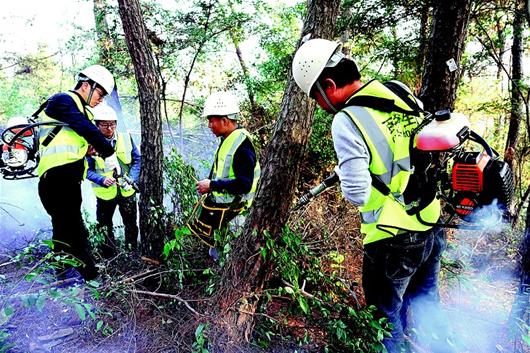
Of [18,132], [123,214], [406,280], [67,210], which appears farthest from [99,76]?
[406,280]

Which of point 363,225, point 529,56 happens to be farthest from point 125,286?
point 529,56

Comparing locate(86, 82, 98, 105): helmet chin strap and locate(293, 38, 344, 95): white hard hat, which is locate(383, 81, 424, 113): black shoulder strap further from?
locate(86, 82, 98, 105): helmet chin strap

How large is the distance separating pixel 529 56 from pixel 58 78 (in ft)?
42.7

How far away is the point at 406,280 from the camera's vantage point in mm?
2383

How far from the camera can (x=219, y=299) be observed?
9.66ft

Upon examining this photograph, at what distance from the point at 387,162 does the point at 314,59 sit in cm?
73

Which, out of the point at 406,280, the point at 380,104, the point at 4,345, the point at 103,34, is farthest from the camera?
the point at 103,34

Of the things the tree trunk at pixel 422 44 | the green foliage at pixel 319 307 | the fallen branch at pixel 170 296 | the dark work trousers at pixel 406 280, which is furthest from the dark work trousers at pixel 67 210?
the tree trunk at pixel 422 44

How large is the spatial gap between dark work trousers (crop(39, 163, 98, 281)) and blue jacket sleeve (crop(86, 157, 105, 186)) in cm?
56

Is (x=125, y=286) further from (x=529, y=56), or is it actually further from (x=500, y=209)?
(x=529, y=56)

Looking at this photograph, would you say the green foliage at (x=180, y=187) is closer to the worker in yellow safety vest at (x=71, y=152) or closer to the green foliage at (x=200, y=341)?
the worker in yellow safety vest at (x=71, y=152)

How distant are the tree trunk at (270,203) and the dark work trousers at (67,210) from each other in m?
1.54

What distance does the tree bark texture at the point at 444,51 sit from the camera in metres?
3.41

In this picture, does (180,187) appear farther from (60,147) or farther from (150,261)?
(60,147)
